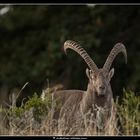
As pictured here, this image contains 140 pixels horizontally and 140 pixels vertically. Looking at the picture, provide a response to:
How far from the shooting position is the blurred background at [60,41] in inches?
1351

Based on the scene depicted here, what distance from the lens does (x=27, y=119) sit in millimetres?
17406

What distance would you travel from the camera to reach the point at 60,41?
113ft

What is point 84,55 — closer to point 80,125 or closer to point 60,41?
point 80,125

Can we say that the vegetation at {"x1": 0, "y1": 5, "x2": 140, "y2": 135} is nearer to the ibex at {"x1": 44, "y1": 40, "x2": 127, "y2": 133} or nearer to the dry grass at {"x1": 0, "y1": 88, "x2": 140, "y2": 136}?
the ibex at {"x1": 44, "y1": 40, "x2": 127, "y2": 133}

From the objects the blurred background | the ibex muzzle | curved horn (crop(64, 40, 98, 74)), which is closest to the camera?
the ibex muzzle

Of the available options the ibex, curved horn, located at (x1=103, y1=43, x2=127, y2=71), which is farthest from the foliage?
curved horn, located at (x1=103, y1=43, x2=127, y2=71)

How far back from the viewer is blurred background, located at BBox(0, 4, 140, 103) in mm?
34312

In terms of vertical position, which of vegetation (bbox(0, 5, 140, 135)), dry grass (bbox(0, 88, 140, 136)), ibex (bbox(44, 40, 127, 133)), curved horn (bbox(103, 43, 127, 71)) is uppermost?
vegetation (bbox(0, 5, 140, 135))

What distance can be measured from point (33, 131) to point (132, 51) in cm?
1865

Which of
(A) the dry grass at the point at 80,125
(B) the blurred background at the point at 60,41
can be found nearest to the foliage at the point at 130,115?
(A) the dry grass at the point at 80,125

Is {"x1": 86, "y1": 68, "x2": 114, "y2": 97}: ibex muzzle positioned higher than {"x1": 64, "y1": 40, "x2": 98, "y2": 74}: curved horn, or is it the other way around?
{"x1": 64, "y1": 40, "x2": 98, "y2": 74}: curved horn

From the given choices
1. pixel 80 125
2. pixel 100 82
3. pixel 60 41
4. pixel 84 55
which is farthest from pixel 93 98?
pixel 60 41

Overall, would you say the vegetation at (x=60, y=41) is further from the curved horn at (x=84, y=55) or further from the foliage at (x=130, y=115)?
the foliage at (x=130, y=115)

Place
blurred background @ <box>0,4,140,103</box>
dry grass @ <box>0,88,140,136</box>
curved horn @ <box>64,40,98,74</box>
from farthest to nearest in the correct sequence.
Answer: blurred background @ <box>0,4,140,103</box> < curved horn @ <box>64,40,98,74</box> < dry grass @ <box>0,88,140,136</box>
